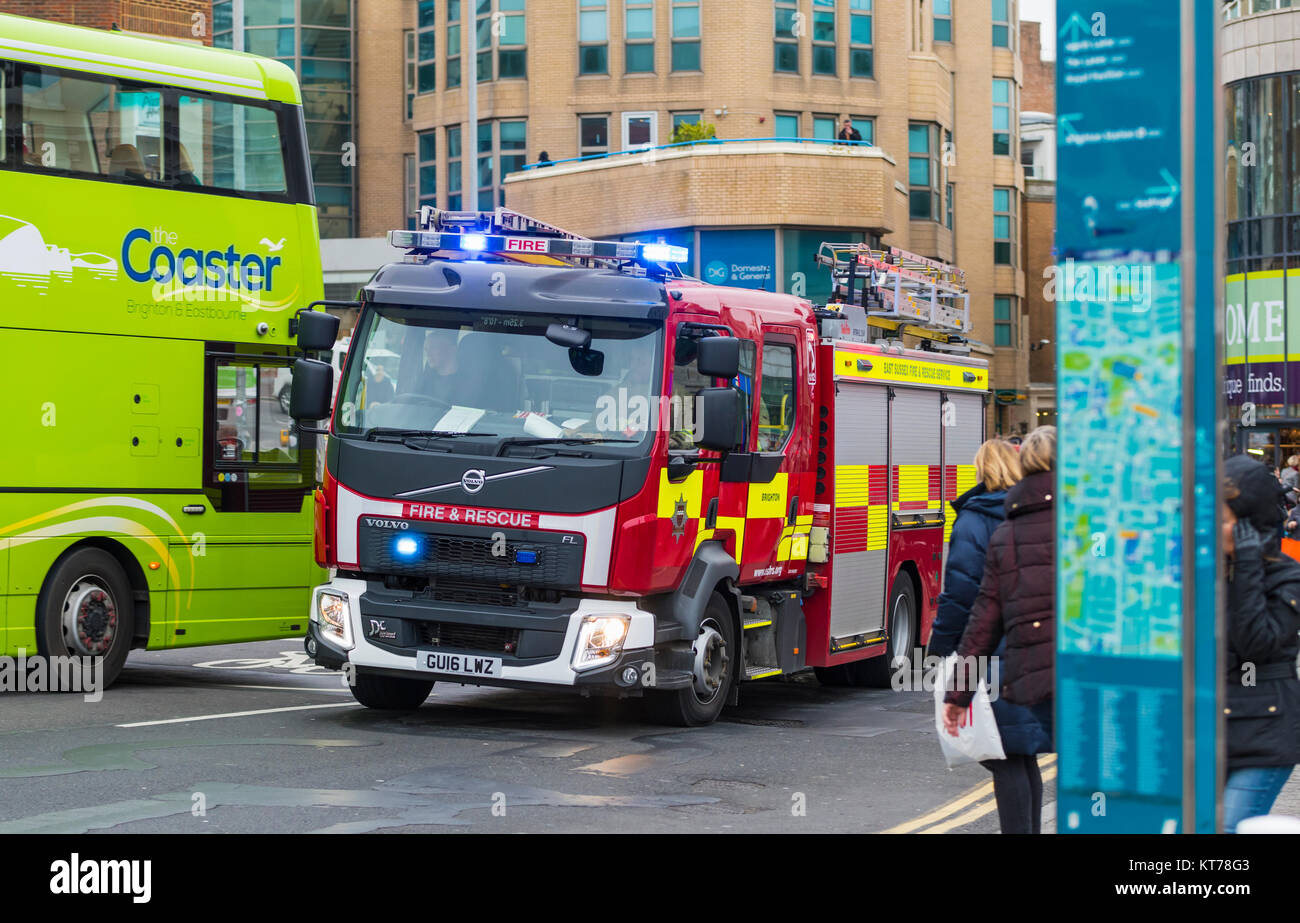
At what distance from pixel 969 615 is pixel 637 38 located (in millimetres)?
35212

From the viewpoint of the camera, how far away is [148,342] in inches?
515

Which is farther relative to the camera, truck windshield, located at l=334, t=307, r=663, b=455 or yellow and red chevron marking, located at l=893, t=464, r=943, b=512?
yellow and red chevron marking, located at l=893, t=464, r=943, b=512

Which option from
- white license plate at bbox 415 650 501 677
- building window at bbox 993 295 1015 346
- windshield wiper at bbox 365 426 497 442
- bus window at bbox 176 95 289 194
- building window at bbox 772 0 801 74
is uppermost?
building window at bbox 772 0 801 74

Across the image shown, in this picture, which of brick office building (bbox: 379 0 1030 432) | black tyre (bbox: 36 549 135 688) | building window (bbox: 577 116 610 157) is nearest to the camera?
black tyre (bbox: 36 549 135 688)

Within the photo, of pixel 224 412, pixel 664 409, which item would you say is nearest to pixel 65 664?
pixel 224 412

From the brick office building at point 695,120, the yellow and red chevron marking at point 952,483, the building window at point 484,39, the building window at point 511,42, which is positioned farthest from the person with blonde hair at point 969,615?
the building window at point 484,39

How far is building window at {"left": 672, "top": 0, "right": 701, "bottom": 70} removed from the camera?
4050cm

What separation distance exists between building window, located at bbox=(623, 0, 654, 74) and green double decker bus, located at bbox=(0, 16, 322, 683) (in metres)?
27.0

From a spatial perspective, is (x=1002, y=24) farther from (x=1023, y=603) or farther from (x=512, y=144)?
(x=1023, y=603)

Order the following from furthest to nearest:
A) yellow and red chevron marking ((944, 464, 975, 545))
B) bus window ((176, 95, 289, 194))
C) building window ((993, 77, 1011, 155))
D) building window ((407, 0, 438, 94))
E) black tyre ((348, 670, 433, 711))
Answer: building window ((993, 77, 1011, 155)) → building window ((407, 0, 438, 94)) → yellow and red chevron marking ((944, 464, 975, 545)) → bus window ((176, 95, 289, 194)) → black tyre ((348, 670, 433, 711))

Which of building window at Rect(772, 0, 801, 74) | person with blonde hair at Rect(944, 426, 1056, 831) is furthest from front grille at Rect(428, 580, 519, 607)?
building window at Rect(772, 0, 801, 74)

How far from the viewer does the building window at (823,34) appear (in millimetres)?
40969

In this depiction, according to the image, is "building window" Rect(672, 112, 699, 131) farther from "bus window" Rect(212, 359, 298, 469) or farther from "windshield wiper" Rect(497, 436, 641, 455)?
"windshield wiper" Rect(497, 436, 641, 455)
